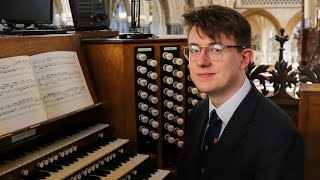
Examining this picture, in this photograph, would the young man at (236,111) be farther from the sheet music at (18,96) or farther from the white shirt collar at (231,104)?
the sheet music at (18,96)

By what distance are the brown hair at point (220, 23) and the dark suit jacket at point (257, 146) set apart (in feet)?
0.82

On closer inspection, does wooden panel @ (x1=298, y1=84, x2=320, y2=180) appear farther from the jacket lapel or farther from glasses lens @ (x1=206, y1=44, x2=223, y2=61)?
glasses lens @ (x1=206, y1=44, x2=223, y2=61)

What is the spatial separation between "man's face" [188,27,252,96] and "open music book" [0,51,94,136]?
3.00 feet

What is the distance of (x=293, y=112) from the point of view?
10.4ft

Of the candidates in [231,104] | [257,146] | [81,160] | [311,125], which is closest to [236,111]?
[231,104]

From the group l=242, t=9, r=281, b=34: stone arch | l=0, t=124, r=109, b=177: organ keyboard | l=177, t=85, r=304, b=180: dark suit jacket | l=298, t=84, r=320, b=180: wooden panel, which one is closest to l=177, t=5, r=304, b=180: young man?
l=177, t=85, r=304, b=180: dark suit jacket

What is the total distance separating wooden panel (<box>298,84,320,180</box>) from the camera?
263 cm

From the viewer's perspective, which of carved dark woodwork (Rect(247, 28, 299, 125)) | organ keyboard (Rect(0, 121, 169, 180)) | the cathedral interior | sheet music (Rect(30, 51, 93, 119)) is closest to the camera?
organ keyboard (Rect(0, 121, 169, 180))

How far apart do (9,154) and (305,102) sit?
1.83 meters

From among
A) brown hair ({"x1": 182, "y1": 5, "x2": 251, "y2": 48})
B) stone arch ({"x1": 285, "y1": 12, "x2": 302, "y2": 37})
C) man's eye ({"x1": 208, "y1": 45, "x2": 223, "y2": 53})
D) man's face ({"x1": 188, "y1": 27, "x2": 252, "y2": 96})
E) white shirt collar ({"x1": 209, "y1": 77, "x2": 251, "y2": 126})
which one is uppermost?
stone arch ({"x1": 285, "y1": 12, "x2": 302, "y2": 37})

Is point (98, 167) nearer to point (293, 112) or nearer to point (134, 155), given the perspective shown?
point (134, 155)

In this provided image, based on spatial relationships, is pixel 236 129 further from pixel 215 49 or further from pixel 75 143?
pixel 75 143

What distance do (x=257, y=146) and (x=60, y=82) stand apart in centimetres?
125

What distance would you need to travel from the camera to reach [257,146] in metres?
1.58
